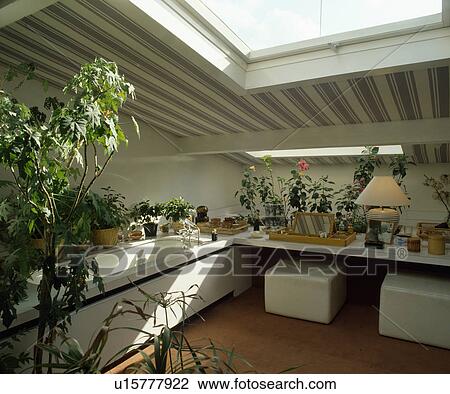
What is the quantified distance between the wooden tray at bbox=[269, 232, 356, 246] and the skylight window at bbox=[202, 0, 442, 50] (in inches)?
59.5

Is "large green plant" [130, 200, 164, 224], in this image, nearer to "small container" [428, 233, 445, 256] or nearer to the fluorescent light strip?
the fluorescent light strip

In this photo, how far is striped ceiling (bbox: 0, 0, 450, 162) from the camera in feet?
5.31

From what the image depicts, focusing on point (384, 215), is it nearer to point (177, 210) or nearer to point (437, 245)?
point (437, 245)

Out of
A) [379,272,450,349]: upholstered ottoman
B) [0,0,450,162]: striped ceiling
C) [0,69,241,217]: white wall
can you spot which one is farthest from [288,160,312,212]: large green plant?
[0,69,241,217]: white wall

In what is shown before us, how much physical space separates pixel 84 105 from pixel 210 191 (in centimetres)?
325

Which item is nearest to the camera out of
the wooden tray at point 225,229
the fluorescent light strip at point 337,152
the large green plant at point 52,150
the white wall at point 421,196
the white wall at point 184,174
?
the large green plant at point 52,150

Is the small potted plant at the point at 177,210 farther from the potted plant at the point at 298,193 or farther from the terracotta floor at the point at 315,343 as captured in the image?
the potted plant at the point at 298,193

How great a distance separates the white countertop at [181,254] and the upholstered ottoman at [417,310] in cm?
19

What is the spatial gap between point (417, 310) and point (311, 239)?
87 cm

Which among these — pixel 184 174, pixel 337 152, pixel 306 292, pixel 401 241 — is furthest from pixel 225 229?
pixel 337 152

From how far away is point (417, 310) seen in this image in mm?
2090

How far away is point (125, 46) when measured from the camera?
70.5 inches

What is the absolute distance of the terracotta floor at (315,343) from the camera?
6.13 feet

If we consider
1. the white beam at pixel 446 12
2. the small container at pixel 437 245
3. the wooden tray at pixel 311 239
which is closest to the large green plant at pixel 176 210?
the wooden tray at pixel 311 239
